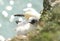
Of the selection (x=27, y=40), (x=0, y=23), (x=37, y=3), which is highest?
(x=37, y=3)

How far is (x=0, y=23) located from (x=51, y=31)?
1.35 feet

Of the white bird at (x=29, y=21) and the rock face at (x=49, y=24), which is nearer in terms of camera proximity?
the rock face at (x=49, y=24)

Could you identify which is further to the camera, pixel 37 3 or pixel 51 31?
pixel 37 3

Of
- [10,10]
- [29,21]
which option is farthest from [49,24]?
[10,10]

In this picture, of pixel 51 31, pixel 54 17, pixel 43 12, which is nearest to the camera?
pixel 51 31

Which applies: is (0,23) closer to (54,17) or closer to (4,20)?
(4,20)

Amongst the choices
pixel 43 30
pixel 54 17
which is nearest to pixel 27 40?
pixel 43 30

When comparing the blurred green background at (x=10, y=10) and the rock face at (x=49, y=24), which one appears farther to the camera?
the blurred green background at (x=10, y=10)

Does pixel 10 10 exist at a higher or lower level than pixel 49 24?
higher

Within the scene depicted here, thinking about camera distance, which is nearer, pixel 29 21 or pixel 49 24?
pixel 49 24

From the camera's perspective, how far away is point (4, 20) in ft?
5.95

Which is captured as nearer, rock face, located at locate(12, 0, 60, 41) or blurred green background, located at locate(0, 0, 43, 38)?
rock face, located at locate(12, 0, 60, 41)

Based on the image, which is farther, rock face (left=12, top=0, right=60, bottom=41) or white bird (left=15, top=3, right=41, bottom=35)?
white bird (left=15, top=3, right=41, bottom=35)

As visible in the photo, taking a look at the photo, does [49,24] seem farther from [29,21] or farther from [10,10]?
[10,10]
